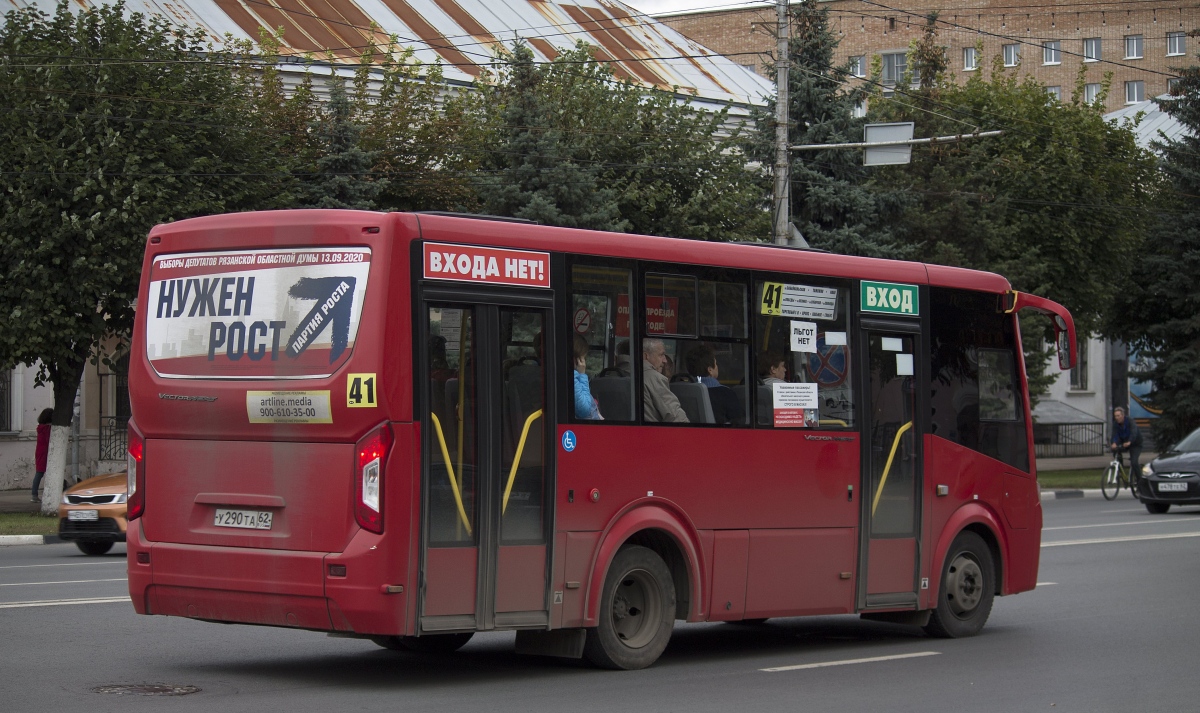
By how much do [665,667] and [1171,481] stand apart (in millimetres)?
18310

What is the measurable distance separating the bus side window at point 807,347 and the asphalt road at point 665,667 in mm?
1738

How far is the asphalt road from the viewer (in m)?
8.54

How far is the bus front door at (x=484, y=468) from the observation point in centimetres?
854

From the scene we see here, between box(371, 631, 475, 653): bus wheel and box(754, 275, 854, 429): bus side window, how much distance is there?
2.50 metres

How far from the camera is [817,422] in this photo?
10859 millimetres

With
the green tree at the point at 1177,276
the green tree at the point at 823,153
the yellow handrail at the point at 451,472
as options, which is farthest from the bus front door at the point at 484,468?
the green tree at the point at 1177,276

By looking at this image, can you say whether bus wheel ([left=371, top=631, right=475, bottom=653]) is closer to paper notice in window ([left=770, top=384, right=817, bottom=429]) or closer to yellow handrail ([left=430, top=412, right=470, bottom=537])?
yellow handrail ([left=430, top=412, right=470, bottom=537])

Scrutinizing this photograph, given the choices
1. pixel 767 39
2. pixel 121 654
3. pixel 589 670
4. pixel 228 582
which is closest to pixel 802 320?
pixel 589 670

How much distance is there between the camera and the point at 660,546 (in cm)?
996

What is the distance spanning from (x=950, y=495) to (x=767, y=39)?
69537 mm

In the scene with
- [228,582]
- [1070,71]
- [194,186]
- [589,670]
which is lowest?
[589,670]

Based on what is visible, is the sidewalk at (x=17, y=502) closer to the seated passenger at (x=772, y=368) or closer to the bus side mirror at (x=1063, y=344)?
the bus side mirror at (x=1063, y=344)

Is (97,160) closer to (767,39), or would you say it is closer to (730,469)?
(730,469)

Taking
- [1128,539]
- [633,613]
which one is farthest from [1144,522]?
[633,613]
